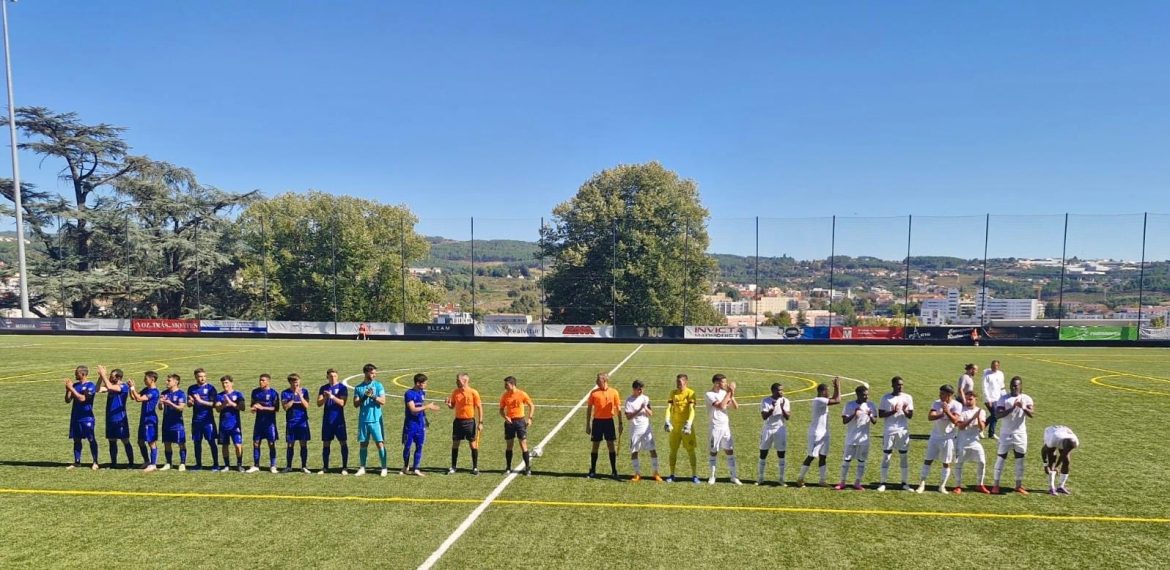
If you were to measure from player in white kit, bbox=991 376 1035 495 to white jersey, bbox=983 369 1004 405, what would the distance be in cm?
374

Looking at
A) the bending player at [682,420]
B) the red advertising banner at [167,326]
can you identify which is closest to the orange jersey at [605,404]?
the bending player at [682,420]

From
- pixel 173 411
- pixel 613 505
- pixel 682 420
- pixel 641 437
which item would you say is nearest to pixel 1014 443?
pixel 682 420

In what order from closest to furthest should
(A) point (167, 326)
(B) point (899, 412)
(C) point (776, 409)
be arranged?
(B) point (899, 412)
(C) point (776, 409)
(A) point (167, 326)

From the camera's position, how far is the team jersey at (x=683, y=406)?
11758 mm

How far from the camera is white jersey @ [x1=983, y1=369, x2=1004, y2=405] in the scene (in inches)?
593

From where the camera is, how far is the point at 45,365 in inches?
1216

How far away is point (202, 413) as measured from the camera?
40.8 feet

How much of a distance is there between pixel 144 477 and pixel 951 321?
5864 centimetres

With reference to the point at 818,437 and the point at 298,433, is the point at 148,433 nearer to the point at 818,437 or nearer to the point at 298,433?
the point at 298,433

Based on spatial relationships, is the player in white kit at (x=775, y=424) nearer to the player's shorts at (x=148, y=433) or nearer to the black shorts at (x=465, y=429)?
the black shorts at (x=465, y=429)

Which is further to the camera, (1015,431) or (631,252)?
(631,252)

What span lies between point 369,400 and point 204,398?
3.01 metres

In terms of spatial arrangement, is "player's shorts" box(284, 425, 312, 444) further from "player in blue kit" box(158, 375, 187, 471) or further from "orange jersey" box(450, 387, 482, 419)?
"orange jersey" box(450, 387, 482, 419)

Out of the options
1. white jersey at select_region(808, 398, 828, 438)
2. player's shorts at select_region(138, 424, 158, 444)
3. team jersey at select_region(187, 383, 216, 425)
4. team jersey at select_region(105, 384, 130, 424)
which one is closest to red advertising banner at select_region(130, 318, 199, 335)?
team jersey at select_region(105, 384, 130, 424)
